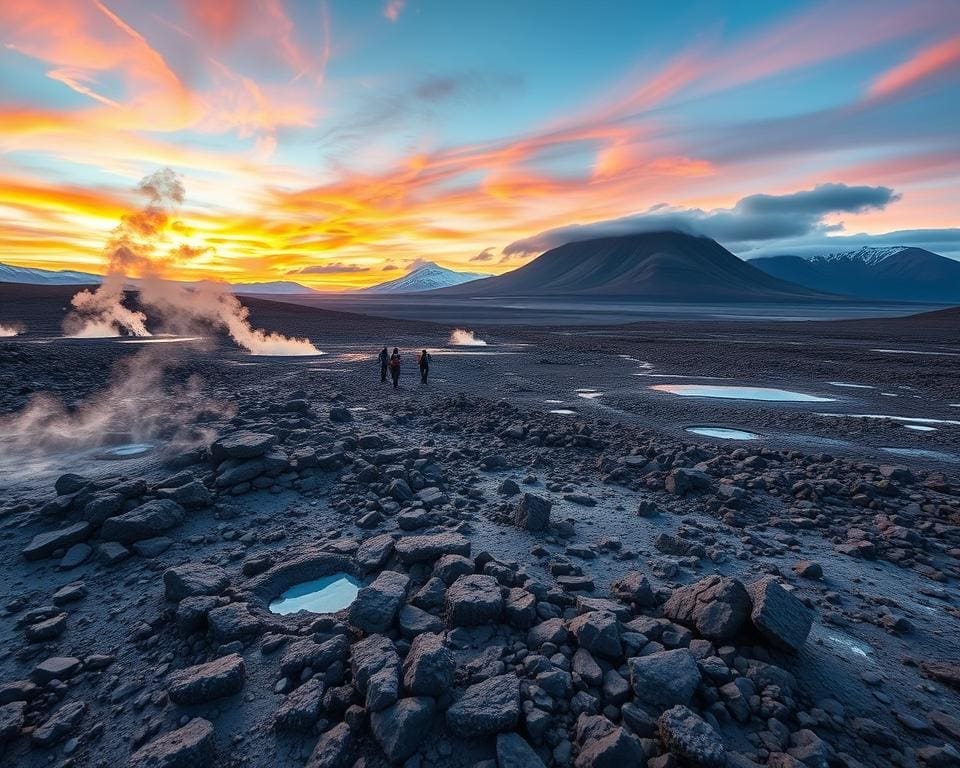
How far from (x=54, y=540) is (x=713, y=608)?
804 cm

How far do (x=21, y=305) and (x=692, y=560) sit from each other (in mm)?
76647

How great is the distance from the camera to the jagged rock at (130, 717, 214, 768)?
3461 millimetres

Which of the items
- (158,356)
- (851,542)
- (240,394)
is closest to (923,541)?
(851,542)

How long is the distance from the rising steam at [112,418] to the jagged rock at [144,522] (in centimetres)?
383

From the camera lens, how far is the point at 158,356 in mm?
24844

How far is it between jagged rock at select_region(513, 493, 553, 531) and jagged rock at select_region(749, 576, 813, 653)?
297cm

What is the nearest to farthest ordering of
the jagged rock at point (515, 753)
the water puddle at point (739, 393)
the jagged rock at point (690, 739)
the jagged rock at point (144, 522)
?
1. the jagged rock at point (690, 739)
2. the jagged rock at point (515, 753)
3. the jagged rock at point (144, 522)
4. the water puddle at point (739, 393)

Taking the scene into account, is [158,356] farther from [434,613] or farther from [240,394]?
[434,613]

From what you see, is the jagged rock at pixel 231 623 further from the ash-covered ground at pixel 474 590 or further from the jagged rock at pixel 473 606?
→ the jagged rock at pixel 473 606

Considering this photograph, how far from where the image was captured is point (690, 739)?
333cm

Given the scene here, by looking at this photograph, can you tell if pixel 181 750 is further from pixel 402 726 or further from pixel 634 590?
pixel 634 590

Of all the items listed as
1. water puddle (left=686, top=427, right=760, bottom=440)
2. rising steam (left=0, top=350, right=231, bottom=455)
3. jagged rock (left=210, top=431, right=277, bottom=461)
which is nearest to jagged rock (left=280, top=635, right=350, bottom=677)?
jagged rock (left=210, top=431, right=277, bottom=461)

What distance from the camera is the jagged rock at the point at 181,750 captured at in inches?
136

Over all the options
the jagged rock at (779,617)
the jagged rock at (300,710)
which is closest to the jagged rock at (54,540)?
the jagged rock at (300,710)
